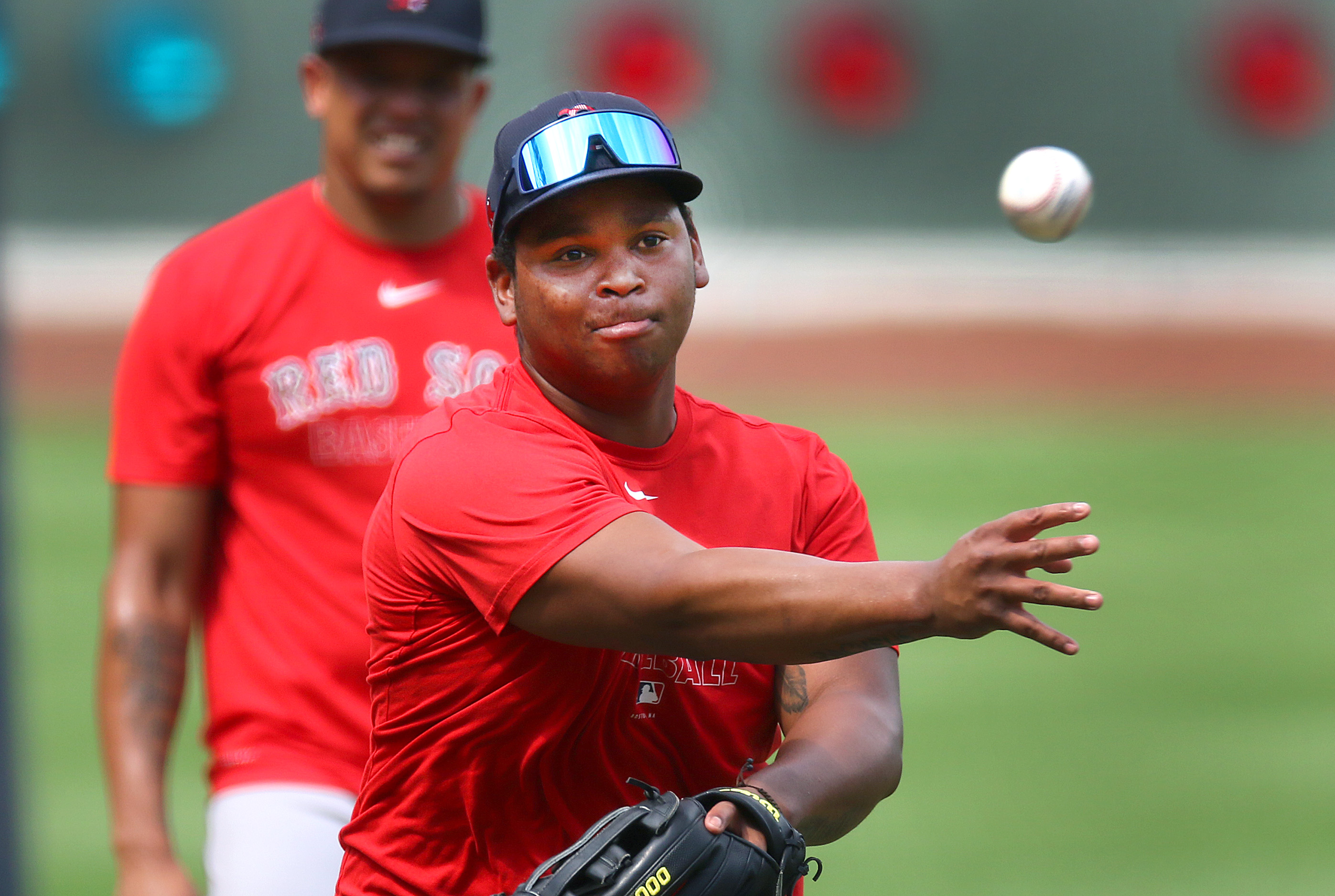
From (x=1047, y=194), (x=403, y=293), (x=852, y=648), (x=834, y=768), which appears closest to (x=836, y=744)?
(x=834, y=768)

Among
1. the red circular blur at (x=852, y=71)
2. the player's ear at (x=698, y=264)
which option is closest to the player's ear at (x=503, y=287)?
the player's ear at (x=698, y=264)

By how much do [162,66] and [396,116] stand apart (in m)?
19.2

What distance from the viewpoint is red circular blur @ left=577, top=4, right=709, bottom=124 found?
23516mm

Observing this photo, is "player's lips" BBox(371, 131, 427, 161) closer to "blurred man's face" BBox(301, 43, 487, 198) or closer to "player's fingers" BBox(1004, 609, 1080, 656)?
"blurred man's face" BBox(301, 43, 487, 198)

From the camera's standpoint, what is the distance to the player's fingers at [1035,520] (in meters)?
2.21

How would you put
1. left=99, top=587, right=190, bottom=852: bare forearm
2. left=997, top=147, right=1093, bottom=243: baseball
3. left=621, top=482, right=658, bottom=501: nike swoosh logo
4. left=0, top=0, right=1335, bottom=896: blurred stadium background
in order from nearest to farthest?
1. left=621, top=482, right=658, bottom=501: nike swoosh logo
2. left=997, top=147, right=1093, bottom=243: baseball
3. left=99, top=587, right=190, bottom=852: bare forearm
4. left=0, top=0, right=1335, bottom=896: blurred stadium background

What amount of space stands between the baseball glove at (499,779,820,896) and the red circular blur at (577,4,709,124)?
21562mm

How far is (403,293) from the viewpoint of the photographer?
14.3 ft

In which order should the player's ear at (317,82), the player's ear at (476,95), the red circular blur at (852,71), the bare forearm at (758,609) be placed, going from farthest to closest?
the red circular blur at (852,71), the player's ear at (476,95), the player's ear at (317,82), the bare forearm at (758,609)

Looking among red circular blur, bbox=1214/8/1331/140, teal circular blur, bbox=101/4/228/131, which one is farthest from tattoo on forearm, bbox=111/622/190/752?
red circular blur, bbox=1214/8/1331/140

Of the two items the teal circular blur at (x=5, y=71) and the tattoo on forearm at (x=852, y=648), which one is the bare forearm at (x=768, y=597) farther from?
the teal circular blur at (x=5, y=71)

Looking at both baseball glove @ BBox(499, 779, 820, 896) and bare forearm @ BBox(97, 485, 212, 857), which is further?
bare forearm @ BBox(97, 485, 212, 857)

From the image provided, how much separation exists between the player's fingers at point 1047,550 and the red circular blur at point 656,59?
21.8 metres

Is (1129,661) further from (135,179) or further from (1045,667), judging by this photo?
(135,179)
